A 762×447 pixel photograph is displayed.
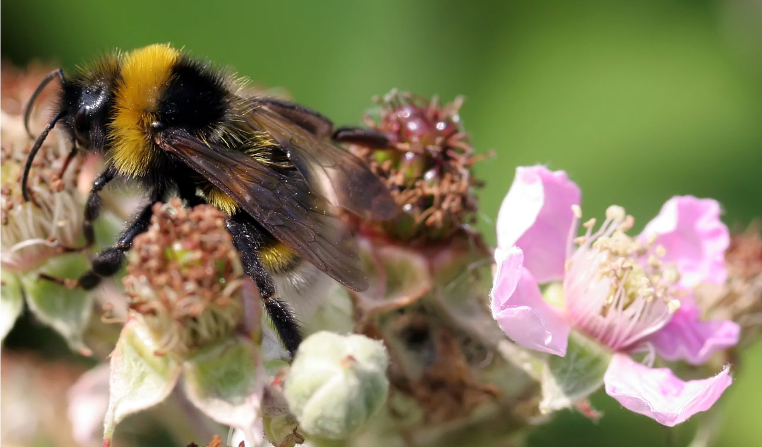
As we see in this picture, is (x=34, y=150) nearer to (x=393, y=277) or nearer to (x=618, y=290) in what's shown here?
(x=393, y=277)

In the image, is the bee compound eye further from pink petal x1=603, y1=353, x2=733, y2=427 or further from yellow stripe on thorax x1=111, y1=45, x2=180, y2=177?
pink petal x1=603, y1=353, x2=733, y2=427

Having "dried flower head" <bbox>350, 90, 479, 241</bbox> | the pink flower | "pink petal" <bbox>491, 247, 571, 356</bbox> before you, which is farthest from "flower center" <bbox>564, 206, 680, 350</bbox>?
"dried flower head" <bbox>350, 90, 479, 241</bbox>

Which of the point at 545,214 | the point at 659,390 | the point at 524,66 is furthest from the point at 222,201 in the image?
the point at 524,66

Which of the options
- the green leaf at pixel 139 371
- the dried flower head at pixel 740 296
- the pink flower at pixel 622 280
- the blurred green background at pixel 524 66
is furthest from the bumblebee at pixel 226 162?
the blurred green background at pixel 524 66

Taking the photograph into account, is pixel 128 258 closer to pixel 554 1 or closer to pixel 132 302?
pixel 132 302

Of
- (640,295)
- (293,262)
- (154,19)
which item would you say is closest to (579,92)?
(154,19)

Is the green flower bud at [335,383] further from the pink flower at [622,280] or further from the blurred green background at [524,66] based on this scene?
the blurred green background at [524,66]
